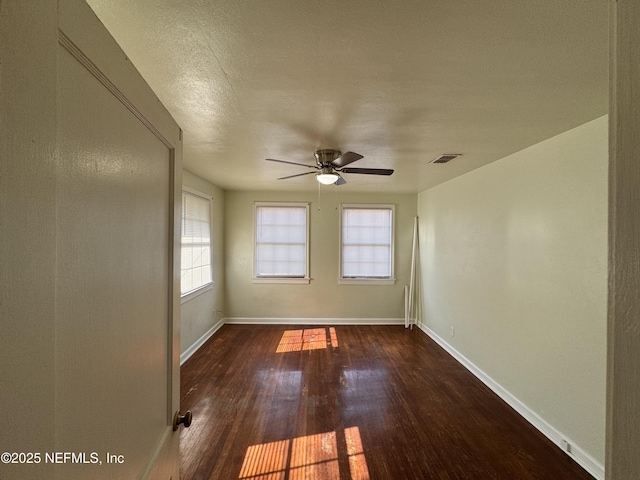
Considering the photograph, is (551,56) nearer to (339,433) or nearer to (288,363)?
(339,433)

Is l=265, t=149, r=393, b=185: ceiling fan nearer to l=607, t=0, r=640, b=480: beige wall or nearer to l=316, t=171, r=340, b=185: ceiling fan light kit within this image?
l=316, t=171, r=340, b=185: ceiling fan light kit

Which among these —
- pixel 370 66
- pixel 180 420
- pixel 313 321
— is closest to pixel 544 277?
pixel 370 66

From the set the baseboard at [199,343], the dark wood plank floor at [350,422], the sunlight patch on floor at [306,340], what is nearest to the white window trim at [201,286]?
the baseboard at [199,343]

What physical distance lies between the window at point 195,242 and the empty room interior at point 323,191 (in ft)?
0.17

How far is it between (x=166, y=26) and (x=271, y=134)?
115cm

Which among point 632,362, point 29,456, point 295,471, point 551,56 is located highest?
point 551,56

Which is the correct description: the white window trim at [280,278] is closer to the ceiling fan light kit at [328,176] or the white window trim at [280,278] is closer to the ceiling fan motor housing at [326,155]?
the ceiling fan light kit at [328,176]

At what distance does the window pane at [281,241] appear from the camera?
524cm

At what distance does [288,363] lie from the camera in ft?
11.8

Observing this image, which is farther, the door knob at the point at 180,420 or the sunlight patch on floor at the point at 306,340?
the sunlight patch on floor at the point at 306,340

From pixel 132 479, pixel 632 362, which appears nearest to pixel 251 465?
pixel 132 479

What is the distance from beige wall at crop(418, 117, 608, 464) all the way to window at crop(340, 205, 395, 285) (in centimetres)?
170

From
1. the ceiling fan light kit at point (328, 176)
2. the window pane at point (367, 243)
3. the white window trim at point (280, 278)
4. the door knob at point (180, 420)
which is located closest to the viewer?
the door knob at point (180, 420)

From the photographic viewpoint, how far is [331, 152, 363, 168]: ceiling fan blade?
2.32m
